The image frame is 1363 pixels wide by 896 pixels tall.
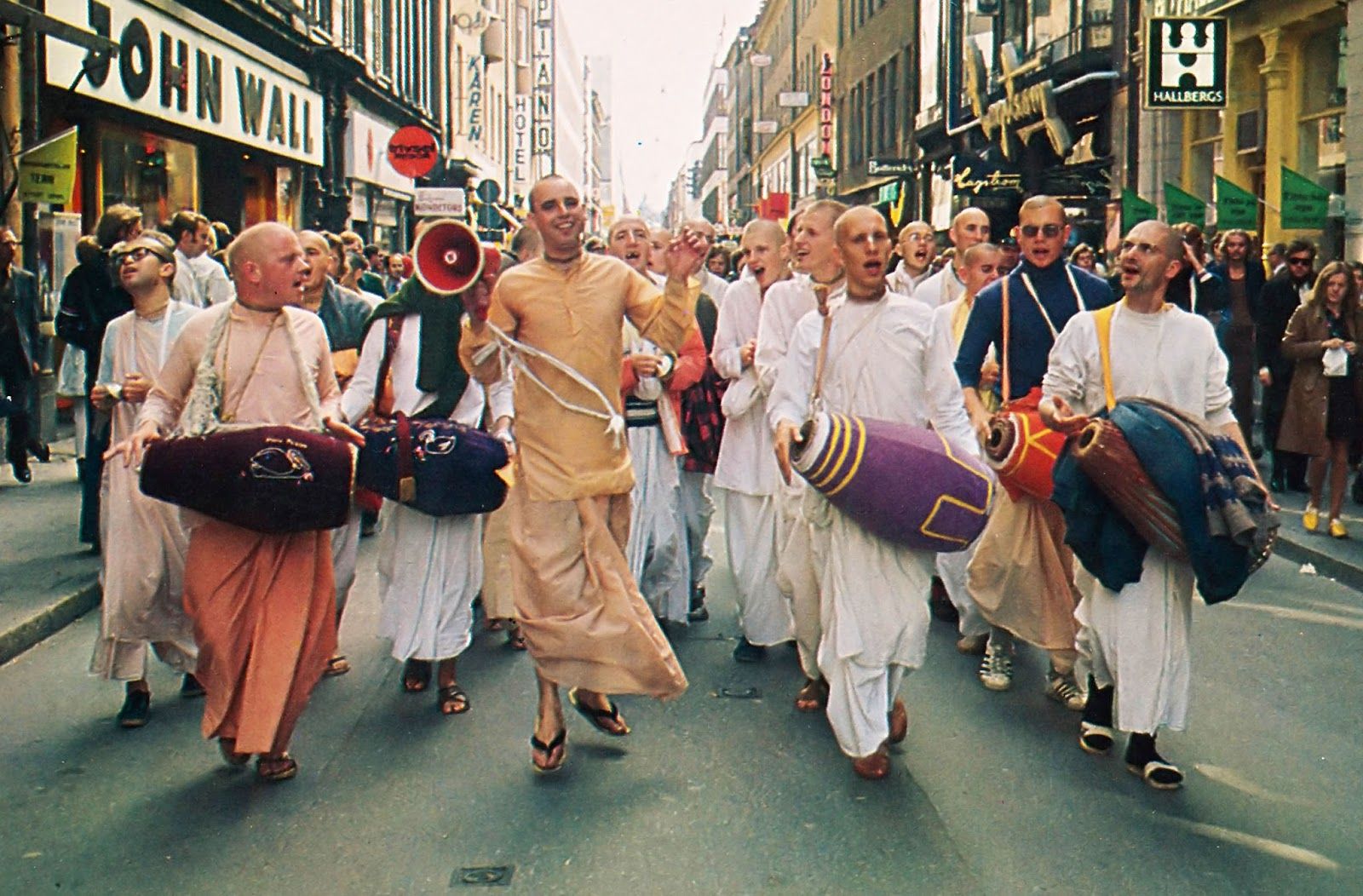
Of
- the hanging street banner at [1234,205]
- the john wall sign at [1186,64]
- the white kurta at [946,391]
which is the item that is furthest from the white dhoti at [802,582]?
the john wall sign at [1186,64]

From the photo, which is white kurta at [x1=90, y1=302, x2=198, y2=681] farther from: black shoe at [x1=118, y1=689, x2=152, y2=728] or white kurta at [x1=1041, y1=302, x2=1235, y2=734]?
white kurta at [x1=1041, y1=302, x2=1235, y2=734]

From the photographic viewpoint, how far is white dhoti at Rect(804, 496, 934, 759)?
5.36m

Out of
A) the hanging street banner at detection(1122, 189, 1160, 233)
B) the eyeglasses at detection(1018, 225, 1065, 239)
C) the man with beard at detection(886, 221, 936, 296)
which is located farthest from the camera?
the hanging street banner at detection(1122, 189, 1160, 233)

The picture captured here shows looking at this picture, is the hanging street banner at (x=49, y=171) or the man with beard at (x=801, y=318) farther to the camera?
the hanging street banner at (x=49, y=171)

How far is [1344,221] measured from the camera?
56.8 feet

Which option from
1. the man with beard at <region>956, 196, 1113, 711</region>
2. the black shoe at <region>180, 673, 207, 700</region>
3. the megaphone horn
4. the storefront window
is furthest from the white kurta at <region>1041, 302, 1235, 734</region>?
the storefront window

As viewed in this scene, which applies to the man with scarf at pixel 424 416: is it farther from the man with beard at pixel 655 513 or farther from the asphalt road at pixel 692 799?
the man with beard at pixel 655 513

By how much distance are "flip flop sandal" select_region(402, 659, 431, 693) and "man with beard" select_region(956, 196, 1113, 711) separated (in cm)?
227

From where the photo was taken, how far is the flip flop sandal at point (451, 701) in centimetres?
637

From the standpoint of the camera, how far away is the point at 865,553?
17.8 feet

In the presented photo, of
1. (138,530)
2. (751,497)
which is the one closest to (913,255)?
(751,497)

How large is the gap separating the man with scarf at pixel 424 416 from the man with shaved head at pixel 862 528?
1417 millimetres

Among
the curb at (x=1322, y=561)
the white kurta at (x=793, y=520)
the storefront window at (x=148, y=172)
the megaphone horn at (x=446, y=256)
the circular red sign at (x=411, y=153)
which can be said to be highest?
the circular red sign at (x=411, y=153)

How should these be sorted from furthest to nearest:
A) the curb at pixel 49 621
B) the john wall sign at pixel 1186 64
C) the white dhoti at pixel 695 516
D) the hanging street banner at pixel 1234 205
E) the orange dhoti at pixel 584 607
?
the john wall sign at pixel 1186 64, the hanging street banner at pixel 1234 205, the white dhoti at pixel 695 516, the curb at pixel 49 621, the orange dhoti at pixel 584 607
